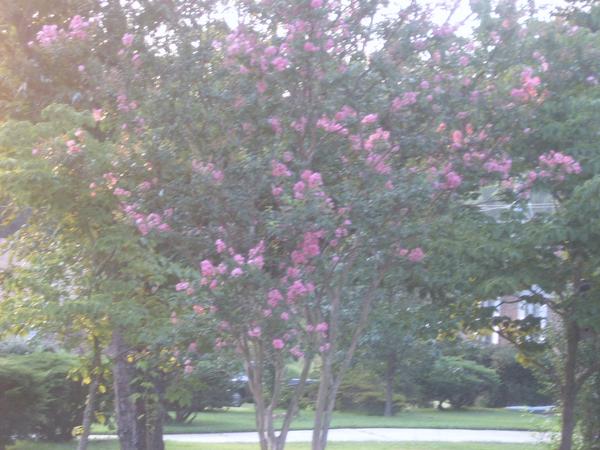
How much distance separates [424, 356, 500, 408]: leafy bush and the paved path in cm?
383

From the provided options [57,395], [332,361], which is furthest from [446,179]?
[57,395]

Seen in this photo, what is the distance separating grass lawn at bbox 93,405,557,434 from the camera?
1945cm

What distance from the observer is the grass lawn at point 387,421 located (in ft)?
63.8

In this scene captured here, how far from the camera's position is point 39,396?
1348cm

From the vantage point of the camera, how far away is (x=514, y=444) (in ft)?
56.2

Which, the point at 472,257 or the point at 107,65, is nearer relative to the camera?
the point at 107,65

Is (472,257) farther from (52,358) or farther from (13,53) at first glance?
(52,358)

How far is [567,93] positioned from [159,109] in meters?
4.54

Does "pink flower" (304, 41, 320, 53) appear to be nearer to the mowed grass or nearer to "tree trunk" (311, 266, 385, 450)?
"tree trunk" (311, 266, 385, 450)

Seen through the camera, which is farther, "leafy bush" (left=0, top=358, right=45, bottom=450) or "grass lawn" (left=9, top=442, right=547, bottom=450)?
"grass lawn" (left=9, top=442, right=547, bottom=450)

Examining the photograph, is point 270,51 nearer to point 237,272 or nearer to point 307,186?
point 307,186

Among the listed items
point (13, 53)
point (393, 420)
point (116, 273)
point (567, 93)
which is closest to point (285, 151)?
point (116, 273)

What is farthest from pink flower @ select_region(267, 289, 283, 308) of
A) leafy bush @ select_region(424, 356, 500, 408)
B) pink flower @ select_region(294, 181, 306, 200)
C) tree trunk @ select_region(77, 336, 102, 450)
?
leafy bush @ select_region(424, 356, 500, 408)

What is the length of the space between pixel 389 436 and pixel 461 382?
22.5 ft
